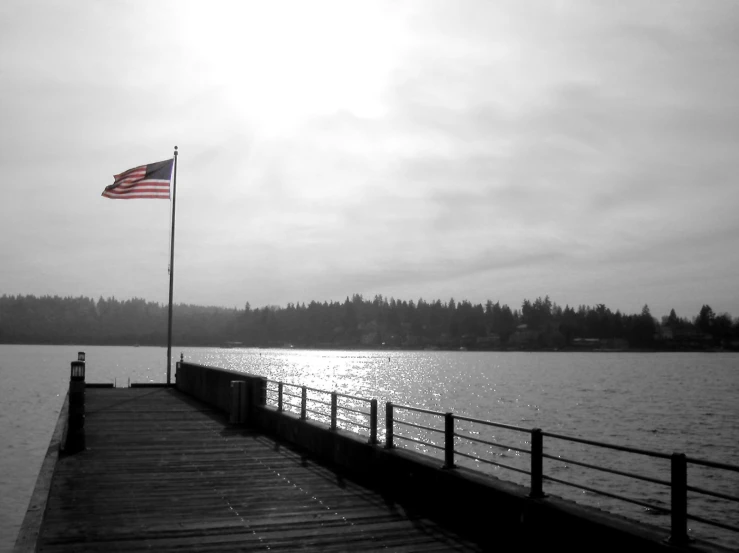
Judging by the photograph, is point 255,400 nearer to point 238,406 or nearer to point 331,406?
point 238,406

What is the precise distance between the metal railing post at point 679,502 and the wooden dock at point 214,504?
2.44m

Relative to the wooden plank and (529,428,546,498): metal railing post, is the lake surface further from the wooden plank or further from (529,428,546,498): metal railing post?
(529,428,546,498): metal railing post

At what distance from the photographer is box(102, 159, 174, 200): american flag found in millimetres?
28219

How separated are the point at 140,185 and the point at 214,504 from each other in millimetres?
20676

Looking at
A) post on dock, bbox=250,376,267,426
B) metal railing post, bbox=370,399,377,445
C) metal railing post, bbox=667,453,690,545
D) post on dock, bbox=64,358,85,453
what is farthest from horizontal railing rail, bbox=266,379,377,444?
metal railing post, bbox=667,453,690,545

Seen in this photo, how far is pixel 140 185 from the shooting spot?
2891 cm

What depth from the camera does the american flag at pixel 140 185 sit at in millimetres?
28219

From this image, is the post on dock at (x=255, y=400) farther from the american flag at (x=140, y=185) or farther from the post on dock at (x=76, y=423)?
the american flag at (x=140, y=185)

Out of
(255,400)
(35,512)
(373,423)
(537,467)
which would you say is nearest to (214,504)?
(35,512)

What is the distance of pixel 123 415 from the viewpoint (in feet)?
73.6

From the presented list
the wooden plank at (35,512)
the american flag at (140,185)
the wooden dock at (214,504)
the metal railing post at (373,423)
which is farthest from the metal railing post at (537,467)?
the american flag at (140,185)

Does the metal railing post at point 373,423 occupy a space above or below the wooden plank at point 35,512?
above

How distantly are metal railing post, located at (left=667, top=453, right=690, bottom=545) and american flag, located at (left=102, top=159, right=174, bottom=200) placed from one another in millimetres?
24914

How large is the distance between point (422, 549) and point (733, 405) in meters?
69.1
